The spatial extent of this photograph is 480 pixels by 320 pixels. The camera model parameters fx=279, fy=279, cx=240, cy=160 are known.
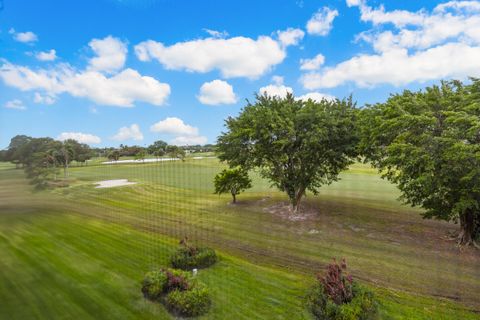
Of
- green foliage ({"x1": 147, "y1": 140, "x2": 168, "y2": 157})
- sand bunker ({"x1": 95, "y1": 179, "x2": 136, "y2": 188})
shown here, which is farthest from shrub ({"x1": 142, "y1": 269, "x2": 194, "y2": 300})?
sand bunker ({"x1": 95, "y1": 179, "x2": 136, "y2": 188})

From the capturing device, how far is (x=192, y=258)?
395 inches

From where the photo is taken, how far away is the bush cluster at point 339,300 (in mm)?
6820

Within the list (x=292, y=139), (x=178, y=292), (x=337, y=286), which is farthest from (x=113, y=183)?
(x=337, y=286)

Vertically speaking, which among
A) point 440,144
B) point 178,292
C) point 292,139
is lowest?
point 178,292

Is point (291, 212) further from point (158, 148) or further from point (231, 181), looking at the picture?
point (158, 148)

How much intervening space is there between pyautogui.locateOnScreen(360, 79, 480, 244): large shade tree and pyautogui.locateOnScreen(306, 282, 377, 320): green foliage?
6.08 meters

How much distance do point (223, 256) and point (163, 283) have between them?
12.0ft

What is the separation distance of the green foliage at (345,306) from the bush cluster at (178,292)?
284 centimetres

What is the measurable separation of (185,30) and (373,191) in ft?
89.2

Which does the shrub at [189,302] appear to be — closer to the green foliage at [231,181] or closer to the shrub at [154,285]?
the shrub at [154,285]

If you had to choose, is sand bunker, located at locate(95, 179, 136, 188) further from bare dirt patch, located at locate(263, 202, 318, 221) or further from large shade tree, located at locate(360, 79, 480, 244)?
large shade tree, located at locate(360, 79, 480, 244)

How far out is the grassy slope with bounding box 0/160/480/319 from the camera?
7.25 metres

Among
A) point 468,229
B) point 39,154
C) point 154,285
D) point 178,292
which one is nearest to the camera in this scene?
point 39,154

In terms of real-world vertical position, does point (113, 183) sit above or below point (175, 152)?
below
